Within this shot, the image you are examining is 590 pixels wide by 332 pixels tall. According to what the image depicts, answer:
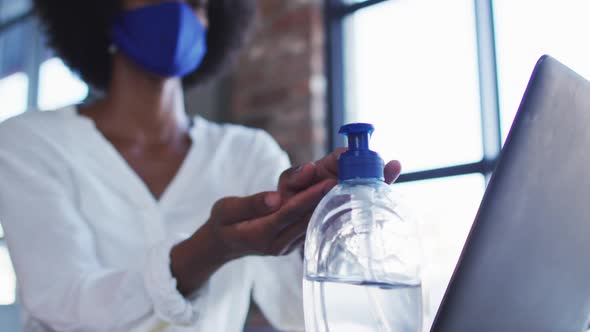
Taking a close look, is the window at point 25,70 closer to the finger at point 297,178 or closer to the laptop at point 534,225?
the finger at point 297,178

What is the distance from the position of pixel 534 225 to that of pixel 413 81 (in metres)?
1.12

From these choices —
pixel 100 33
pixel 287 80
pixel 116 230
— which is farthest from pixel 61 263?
pixel 287 80

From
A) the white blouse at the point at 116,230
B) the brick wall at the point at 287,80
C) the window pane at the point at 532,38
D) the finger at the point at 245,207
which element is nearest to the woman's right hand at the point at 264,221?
the finger at the point at 245,207

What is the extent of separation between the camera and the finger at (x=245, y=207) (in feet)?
1.73

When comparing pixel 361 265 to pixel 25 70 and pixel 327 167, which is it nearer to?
pixel 327 167

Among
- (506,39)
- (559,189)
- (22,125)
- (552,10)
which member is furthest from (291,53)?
(559,189)

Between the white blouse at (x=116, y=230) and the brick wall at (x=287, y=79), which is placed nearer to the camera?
the white blouse at (x=116, y=230)

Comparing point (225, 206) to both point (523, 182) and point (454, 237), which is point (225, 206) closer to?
point (523, 182)

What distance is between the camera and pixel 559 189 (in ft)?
1.46

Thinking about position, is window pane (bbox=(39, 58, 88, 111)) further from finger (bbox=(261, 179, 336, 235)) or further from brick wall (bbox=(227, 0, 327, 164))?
finger (bbox=(261, 179, 336, 235))

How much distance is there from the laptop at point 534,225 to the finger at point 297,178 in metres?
0.16

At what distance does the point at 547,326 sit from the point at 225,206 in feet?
A: 0.98

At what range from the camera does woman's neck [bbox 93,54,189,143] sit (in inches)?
44.3

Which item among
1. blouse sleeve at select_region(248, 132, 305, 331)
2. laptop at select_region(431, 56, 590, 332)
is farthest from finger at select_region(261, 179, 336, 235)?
blouse sleeve at select_region(248, 132, 305, 331)
